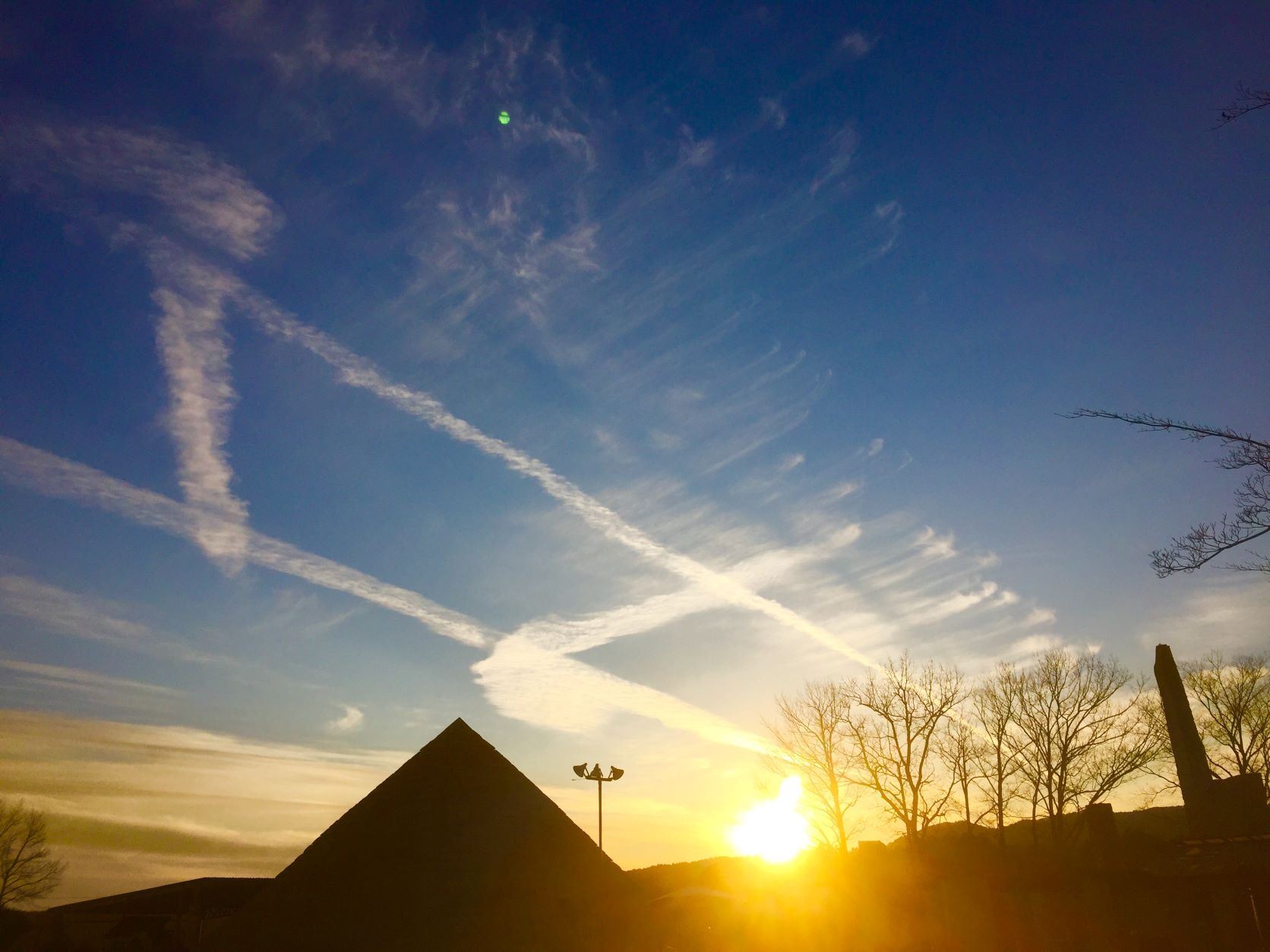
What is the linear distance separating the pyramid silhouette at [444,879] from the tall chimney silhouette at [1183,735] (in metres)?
38.9

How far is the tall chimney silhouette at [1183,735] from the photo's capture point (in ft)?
132

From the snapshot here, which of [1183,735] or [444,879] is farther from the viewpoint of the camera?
[1183,735]

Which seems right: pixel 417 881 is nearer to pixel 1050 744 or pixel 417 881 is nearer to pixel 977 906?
pixel 977 906

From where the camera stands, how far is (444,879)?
1590 cm

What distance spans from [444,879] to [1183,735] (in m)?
43.7

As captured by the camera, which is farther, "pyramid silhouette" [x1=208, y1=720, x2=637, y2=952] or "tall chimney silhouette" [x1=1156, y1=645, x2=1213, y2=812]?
"tall chimney silhouette" [x1=1156, y1=645, x2=1213, y2=812]

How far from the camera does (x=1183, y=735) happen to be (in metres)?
41.2

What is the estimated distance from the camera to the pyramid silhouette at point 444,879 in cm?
1521

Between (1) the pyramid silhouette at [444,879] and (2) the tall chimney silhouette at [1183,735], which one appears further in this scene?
(2) the tall chimney silhouette at [1183,735]

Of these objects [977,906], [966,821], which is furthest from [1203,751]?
[977,906]

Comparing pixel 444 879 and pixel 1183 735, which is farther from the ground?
pixel 1183 735

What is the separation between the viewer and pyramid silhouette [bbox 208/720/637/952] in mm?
15211

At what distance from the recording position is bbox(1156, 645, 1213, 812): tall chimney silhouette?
132 ft

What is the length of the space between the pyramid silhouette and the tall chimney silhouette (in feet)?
128
